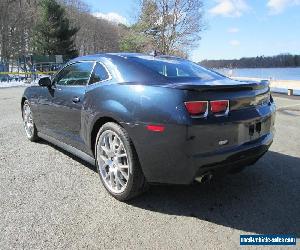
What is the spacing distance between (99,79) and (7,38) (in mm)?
50731

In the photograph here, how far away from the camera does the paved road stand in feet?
9.23

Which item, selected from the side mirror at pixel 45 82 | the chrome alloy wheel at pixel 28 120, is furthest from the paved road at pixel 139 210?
the chrome alloy wheel at pixel 28 120

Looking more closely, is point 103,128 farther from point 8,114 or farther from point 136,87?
point 8,114

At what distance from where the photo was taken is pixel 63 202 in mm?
3502

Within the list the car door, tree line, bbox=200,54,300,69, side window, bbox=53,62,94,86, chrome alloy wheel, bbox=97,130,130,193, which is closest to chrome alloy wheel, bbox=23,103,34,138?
the car door

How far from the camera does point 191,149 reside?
298cm

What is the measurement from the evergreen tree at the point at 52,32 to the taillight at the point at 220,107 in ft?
156

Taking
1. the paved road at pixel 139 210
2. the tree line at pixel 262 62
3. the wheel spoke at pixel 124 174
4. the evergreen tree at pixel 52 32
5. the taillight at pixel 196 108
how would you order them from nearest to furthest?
the paved road at pixel 139 210, the taillight at pixel 196 108, the wheel spoke at pixel 124 174, the tree line at pixel 262 62, the evergreen tree at pixel 52 32

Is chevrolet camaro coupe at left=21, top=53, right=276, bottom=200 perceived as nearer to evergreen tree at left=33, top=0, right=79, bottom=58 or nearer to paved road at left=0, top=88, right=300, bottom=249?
paved road at left=0, top=88, right=300, bottom=249

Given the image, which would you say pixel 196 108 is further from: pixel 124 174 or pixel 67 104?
pixel 67 104

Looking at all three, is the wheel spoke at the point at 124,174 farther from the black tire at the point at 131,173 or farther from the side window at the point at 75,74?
the side window at the point at 75,74

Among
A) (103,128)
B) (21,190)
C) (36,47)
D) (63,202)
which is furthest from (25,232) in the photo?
(36,47)

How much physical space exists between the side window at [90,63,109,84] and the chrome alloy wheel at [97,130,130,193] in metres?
0.63

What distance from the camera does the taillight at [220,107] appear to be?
120 inches
